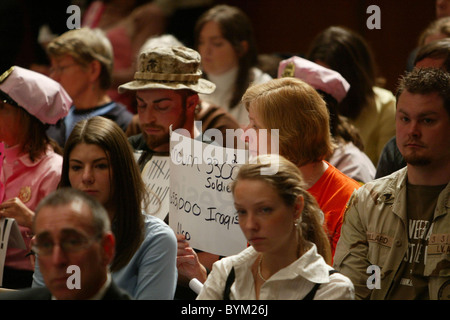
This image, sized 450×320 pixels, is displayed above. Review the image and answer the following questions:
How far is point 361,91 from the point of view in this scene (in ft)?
15.8

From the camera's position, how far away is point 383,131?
4.77 meters

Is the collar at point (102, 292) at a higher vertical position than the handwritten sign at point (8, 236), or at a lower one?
higher

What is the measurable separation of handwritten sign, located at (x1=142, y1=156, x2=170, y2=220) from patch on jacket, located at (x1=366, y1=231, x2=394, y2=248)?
1082 millimetres

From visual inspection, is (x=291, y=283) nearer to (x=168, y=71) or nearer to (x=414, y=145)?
(x=414, y=145)

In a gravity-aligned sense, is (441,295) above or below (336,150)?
below

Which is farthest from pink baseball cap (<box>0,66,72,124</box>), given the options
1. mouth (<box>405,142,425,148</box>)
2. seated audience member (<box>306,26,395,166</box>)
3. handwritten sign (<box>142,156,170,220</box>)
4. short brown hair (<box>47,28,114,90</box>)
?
mouth (<box>405,142,425,148</box>)

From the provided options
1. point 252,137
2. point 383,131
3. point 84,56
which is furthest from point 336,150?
point 84,56

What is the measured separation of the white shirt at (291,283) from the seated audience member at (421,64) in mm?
1265

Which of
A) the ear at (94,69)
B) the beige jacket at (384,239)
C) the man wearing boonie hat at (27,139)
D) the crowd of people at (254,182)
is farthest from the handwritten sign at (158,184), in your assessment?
the ear at (94,69)

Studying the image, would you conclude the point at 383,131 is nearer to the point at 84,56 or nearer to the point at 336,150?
the point at 336,150

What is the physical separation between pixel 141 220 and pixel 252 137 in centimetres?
65

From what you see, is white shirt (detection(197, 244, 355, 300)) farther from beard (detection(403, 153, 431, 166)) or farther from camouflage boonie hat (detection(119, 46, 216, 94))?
camouflage boonie hat (detection(119, 46, 216, 94))

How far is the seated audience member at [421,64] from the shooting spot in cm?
371

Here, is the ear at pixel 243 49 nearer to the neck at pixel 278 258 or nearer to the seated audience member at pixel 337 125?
the seated audience member at pixel 337 125
